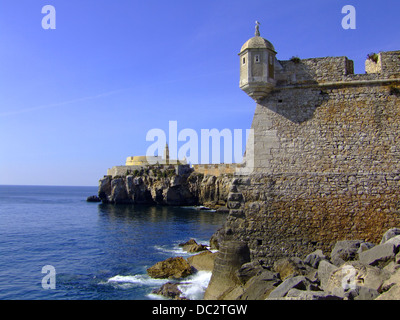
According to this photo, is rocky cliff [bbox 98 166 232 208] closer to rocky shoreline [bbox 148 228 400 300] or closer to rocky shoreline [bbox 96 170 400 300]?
rocky shoreline [bbox 96 170 400 300]

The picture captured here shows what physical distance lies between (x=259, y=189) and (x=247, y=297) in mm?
3716

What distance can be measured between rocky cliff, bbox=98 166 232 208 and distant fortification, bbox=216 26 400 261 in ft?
134

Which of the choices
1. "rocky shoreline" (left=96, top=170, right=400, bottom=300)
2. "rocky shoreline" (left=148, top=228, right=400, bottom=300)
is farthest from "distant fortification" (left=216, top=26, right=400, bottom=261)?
"rocky shoreline" (left=148, top=228, right=400, bottom=300)

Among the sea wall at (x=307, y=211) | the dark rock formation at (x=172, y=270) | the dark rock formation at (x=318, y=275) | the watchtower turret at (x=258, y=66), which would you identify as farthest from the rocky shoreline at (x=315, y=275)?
the watchtower turret at (x=258, y=66)

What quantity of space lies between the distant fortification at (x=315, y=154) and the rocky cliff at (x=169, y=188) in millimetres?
40752

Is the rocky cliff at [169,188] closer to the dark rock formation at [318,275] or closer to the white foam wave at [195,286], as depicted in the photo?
the white foam wave at [195,286]

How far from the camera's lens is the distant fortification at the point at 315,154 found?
36.1ft

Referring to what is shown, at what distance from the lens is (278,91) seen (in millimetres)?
12211

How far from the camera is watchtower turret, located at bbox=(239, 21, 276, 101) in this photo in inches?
468

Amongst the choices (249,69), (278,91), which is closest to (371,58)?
(278,91)

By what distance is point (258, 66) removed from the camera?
39.3 feet

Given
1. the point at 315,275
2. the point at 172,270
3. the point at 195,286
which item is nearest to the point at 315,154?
the point at 315,275

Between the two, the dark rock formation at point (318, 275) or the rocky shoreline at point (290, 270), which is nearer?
the dark rock formation at point (318, 275)
